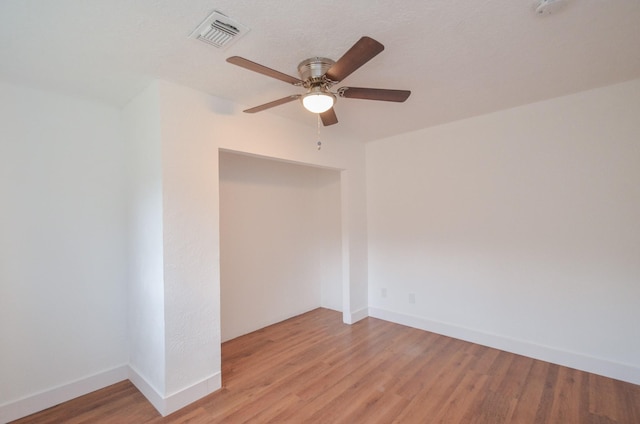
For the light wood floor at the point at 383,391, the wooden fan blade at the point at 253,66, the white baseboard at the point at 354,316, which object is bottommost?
the light wood floor at the point at 383,391

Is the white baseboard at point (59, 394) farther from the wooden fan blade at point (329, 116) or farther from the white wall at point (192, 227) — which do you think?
the wooden fan blade at point (329, 116)

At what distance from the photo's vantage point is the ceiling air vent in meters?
1.48

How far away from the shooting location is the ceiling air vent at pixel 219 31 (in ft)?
4.86

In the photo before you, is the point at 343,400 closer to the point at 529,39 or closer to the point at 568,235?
the point at 568,235

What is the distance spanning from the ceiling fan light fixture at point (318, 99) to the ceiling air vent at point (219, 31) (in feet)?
1.63

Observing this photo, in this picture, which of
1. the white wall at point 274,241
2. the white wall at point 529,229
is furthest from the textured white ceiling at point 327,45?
the white wall at point 274,241

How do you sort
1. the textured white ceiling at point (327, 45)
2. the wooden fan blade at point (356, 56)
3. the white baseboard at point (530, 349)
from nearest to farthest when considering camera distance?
the wooden fan blade at point (356, 56)
the textured white ceiling at point (327, 45)
the white baseboard at point (530, 349)

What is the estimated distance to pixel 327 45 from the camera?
172 cm

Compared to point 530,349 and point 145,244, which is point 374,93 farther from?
point 530,349

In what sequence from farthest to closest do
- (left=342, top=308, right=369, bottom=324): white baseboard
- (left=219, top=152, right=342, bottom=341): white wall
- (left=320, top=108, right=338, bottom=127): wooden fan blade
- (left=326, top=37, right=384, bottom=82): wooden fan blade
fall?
1. (left=342, top=308, right=369, bottom=324): white baseboard
2. (left=219, top=152, right=342, bottom=341): white wall
3. (left=320, top=108, right=338, bottom=127): wooden fan blade
4. (left=326, top=37, right=384, bottom=82): wooden fan blade

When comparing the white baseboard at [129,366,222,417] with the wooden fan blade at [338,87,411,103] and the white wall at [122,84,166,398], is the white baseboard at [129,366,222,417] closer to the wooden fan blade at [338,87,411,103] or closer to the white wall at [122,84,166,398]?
the white wall at [122,84,166,398]

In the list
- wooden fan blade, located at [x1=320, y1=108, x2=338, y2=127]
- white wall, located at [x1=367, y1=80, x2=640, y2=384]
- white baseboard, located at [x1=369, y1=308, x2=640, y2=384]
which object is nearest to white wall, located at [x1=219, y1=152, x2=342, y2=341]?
white wall, located at [x1=367, y1=80, x2=640, y2=384]

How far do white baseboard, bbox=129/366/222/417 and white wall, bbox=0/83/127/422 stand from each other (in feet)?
1.19

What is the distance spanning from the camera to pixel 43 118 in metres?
2.23
